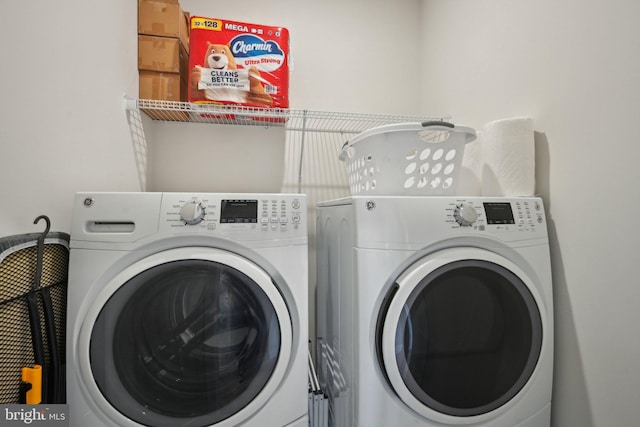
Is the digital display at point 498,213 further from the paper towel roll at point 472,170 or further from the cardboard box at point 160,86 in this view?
the cardboard box at point 160,86

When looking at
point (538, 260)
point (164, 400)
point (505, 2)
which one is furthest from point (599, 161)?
point (164, 400)

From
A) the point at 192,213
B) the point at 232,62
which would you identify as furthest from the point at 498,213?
the point at 232,62

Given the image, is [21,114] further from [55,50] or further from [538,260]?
[538,260]

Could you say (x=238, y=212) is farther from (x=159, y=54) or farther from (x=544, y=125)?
(x=544, y=125)

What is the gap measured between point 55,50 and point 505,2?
5.45ft

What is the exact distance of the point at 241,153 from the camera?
1.73 metres

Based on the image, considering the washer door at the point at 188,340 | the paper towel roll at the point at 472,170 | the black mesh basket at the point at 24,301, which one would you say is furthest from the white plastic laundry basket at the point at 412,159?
the black mesh basket at the point at 24,301

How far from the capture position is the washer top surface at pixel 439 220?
92 cm

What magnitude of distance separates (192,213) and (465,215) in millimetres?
836

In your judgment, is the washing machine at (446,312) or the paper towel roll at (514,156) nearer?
the washing machine at (446,312)

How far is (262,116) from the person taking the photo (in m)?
1.48

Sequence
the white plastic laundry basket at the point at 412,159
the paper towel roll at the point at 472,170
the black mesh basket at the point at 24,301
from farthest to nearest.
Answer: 1. the paper towel roll at the point at 472,170
2. the white plastic laundry basket at the point at 412,159
3. the black mesh basket at the point at 24,301

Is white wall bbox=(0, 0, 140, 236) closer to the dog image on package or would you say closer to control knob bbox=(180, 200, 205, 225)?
the dog image on package

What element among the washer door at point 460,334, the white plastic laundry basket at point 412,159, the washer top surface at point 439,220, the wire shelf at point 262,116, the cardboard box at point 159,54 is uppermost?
the cardboard box at point 159,54
